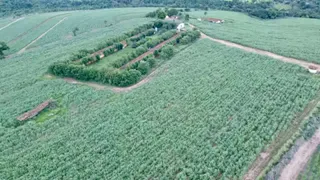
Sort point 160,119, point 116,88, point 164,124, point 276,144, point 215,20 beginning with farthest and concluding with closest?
A: point 215,20, point 116,88, point 160,119, point 164,124, point 276,144

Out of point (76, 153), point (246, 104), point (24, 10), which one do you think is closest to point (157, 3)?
point (24, 10)

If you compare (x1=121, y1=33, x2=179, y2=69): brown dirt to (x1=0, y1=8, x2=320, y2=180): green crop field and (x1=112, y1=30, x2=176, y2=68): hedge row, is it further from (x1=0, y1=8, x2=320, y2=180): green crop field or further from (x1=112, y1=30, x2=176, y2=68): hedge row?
(x1=0, y1=8, x2=320, y2=180): green crop field

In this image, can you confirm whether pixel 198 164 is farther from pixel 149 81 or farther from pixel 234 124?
pixel 149 81

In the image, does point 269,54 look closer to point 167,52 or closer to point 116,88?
point 167,52

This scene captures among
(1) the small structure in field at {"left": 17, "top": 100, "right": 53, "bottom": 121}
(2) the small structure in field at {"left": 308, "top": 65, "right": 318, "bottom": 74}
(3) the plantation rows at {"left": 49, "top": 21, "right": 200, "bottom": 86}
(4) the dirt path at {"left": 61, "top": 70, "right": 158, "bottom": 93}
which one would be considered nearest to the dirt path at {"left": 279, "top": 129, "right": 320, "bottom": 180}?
(2) the small structure in field at {"left": 308, "top": 65, "right": 318, "bottom": 74}

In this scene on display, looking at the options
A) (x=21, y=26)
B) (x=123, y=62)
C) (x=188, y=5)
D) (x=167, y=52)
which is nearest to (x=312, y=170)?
(x=167, y=52)

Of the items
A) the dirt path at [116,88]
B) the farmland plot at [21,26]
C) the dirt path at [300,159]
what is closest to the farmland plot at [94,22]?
the farmland plot at [21,26]
